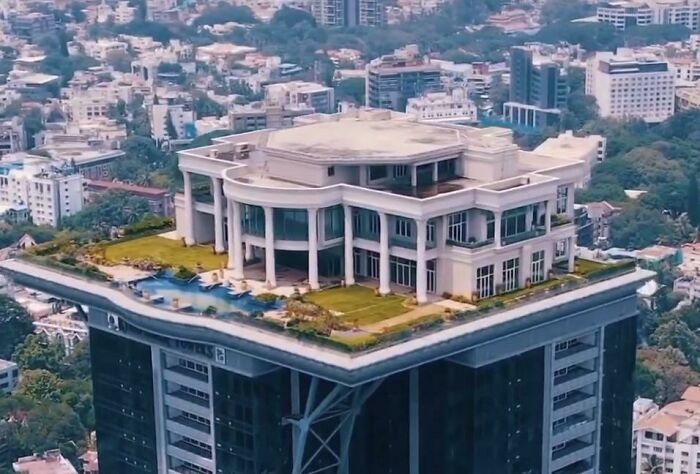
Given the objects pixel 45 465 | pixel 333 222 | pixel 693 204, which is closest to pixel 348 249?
Result: pixel 333 222

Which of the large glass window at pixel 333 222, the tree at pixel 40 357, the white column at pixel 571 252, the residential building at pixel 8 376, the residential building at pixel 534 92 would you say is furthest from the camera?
the residential building at pixel 534 92

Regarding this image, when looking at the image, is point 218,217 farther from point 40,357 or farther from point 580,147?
point 580,147

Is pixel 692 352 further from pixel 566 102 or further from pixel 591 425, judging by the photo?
pixel 566 102

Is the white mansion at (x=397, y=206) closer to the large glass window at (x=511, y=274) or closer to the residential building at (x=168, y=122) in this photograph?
the large glass window at (x=511, y=274)

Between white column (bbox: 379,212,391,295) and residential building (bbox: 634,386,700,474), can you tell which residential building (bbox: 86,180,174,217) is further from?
white column (bbox: 379,212,391,295)

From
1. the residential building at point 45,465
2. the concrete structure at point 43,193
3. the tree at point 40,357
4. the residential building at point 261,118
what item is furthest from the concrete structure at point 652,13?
the residential building at point 45,465

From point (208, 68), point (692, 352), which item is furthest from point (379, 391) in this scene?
point (208, 68)
